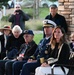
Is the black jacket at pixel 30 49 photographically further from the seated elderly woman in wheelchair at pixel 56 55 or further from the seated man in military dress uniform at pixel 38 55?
the seated elderly woman in wheelchair at pixel 56 55

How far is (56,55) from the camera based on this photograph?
8539 millimetres

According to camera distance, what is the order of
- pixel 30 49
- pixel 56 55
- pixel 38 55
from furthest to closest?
pixel 30 49 < pixel 38 55 < pixel 56 55

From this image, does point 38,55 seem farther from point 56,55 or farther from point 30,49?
point 56,55

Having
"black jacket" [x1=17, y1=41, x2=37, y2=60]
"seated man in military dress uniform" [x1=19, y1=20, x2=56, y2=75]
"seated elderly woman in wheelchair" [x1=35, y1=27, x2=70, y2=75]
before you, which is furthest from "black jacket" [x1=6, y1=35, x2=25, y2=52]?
"seated elderly woman in wheelchair" [x1=35, y1=27, x2=70, y2=75]

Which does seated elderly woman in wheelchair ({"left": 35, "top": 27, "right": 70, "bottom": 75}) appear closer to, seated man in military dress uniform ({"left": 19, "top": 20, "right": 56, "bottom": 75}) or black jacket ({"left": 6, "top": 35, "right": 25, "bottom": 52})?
seated man in military dress uniform ({"left": 19, "top": 20, "right": 56, "bottom": 75})

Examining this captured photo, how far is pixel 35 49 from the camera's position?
9.64m

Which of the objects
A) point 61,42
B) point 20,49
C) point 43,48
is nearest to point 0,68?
point 20,49

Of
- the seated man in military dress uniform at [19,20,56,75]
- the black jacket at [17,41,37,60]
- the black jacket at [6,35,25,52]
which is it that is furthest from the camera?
the black jacket at [6,35,25,52]

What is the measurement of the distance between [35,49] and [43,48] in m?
0.57

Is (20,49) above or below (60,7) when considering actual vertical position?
below

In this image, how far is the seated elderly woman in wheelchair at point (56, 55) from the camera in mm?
8242

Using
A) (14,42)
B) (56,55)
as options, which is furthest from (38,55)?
(14,42)

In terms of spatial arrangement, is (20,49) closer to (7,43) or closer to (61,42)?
(7,43)

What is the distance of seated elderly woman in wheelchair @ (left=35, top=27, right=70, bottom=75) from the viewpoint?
824cm
